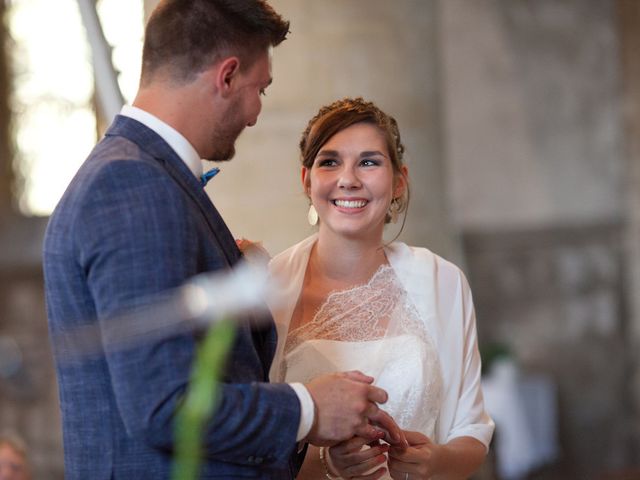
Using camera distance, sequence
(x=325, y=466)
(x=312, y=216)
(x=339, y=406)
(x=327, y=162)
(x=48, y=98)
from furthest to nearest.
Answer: (x=48, y=98) < (x=312, y=216) < (x=327, y=162) < (x=325, y=466) < (x=339, y=406)

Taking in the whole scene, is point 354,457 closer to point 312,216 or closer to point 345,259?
point 345,259

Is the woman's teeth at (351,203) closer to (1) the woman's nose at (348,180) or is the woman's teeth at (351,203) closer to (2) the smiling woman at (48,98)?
(1) the woman's nose at (348,180)

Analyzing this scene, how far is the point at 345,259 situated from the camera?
3.05 metres

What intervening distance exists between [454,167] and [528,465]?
2.24 m

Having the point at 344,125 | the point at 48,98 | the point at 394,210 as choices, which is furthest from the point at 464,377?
the point at 48,98

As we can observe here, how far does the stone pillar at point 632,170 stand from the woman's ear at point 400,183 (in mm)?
5395

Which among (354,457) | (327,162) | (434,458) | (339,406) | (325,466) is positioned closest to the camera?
(339,406)

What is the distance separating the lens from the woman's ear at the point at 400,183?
3066 millimetres

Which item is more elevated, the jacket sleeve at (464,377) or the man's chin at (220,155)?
the man's chin at (220,155)

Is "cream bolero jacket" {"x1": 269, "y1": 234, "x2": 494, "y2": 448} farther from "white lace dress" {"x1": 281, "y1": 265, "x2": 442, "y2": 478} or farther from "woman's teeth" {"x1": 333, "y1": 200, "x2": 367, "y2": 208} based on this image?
"woman's teeth" {"x1": 333, "y1": 200, "x2": 367, "y2": 208}

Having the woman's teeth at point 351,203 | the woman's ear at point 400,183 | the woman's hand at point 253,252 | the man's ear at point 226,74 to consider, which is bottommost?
the woman's hand at point 253,252

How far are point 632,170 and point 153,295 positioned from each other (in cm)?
683

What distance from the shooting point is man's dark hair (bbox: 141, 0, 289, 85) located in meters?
2.11

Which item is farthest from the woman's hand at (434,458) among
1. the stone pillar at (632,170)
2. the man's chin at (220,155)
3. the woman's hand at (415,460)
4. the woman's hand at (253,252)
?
the stone pillar at (632,170)
